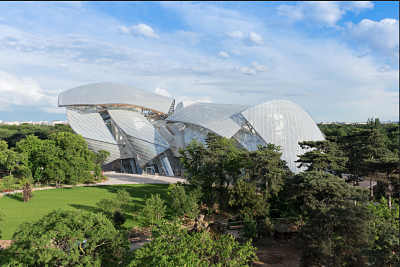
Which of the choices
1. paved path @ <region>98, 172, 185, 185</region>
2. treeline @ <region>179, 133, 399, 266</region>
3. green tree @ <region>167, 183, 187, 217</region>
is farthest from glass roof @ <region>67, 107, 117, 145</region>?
green tree @ <region>167, 183, 187, 217</region>

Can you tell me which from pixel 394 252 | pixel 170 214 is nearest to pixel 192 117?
pixel 170 214

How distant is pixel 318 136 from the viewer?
143 feet

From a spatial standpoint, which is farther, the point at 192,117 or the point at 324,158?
the point at 192,117

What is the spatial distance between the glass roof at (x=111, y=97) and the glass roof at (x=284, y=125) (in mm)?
22326

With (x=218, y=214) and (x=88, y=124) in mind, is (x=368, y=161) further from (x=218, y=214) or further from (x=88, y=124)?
(x=88, y=124)

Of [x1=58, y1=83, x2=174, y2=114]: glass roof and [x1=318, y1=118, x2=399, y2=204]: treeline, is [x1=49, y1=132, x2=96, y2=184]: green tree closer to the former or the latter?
[x1=58, y1=83, x2=174, y2=114]: glass roof

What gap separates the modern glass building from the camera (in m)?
42.1

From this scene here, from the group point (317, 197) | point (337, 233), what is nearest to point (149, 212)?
point (317, 197)

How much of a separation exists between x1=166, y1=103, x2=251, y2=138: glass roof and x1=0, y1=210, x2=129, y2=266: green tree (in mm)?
31116

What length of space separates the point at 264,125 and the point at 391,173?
20081 millimetres

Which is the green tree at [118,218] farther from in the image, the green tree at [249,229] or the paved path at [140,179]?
the paved path at [140,179]

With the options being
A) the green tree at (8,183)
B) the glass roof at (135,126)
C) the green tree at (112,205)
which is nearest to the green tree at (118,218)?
the green tree at (112,205)

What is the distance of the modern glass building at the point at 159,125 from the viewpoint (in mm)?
42125

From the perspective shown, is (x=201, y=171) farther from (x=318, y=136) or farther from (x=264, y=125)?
(x=318, y=136)
